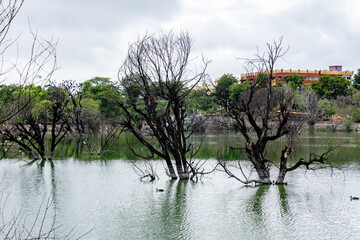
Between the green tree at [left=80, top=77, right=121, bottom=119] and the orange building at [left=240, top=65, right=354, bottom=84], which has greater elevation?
the orange building at [left=240, top=65, right=354, bottom=84]

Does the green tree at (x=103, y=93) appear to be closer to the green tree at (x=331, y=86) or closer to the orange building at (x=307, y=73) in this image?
the orange building at (x=307, y=73)

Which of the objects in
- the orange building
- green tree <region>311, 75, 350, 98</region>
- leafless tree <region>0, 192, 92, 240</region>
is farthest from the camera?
the orange building

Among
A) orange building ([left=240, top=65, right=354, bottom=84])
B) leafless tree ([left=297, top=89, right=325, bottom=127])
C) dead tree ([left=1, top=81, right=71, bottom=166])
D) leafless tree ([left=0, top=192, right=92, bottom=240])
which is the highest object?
orange building ([left=240, top=65, right=354, bottom=84])

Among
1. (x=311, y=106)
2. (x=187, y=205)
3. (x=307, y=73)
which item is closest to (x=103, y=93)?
(x=311, y=106)

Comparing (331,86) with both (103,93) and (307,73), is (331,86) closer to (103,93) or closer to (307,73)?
(307,73)

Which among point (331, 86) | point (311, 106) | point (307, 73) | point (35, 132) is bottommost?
point (35, 132)

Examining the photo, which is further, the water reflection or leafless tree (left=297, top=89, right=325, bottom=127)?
leafless tree (left=297, top=89, right=325, bottom=127)

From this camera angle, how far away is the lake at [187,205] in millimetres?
8578

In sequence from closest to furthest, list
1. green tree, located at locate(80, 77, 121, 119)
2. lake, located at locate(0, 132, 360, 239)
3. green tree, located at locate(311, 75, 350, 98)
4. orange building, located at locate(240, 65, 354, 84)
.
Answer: lake, located at locate(0, 132, 360, 239), green tree, located at locate(80, 77, 121, 119), green tree, located at locate(311, 75, 350, 98), orange building, located at locate(240, 65, 354, 84)

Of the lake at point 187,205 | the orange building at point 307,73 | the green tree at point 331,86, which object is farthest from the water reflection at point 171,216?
the orange building at point 307,73

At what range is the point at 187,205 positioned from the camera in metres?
10.8

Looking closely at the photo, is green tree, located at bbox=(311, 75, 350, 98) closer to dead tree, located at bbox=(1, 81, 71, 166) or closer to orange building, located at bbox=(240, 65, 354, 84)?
orange building, located at bbox=(240, 65, 354, 84)

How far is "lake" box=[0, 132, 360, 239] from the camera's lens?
28.1ft

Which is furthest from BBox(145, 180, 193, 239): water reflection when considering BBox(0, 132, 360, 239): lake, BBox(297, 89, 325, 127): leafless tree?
BBox(297, 89, 325, 127): leafless tree
